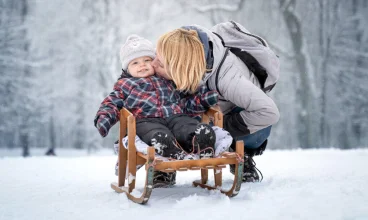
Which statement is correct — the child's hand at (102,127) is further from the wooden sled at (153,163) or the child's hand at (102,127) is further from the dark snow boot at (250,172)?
the dark snow boot at (250,172)

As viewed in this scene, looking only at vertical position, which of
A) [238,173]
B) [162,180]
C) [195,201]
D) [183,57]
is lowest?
[162,180]

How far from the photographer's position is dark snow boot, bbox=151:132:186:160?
2178mm

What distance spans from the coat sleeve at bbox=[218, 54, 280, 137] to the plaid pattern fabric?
0.10m

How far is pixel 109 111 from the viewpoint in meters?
2.44

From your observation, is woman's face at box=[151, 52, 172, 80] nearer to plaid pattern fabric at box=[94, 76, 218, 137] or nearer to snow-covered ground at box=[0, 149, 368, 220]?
plaid pattern fabric at box=[94, 76, 218, 137]

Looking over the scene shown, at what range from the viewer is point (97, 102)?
10180 mm

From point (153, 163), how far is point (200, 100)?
724 millimetres

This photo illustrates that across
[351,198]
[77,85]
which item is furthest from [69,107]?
[351,198]

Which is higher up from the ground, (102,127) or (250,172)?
(102,127)

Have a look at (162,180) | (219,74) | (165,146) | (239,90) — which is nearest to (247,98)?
(239,90)

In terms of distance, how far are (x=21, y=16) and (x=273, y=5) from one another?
620 cm

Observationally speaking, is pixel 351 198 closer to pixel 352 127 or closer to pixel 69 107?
pixel 69 107

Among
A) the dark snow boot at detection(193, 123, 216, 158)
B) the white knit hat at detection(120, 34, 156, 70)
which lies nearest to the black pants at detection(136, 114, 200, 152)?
the dark snow boot at detection(193, 123, 216, 158)

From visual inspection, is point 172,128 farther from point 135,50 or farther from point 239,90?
point 135,50
